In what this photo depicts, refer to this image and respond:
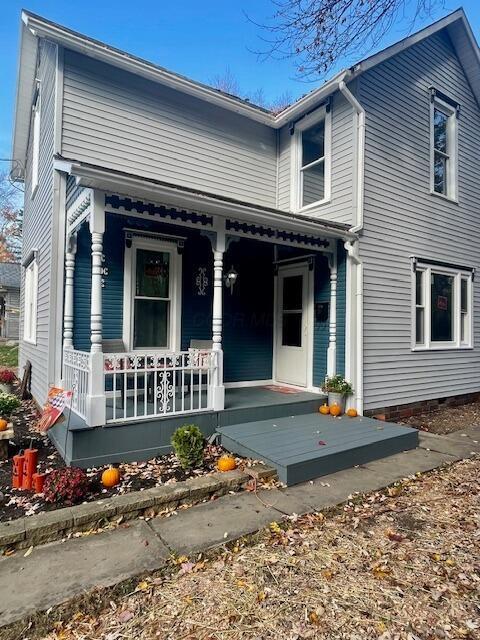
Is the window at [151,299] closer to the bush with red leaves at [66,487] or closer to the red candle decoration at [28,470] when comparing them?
the red candle decoration at [28,470]

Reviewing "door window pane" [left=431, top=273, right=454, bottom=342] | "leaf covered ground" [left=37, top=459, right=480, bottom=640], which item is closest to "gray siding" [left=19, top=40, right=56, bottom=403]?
"leaf covered ground" [left=37, top=459, right=480, bottom=640]

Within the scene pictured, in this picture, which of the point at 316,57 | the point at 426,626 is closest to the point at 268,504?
the point at 426,626

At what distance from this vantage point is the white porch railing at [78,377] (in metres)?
4.72

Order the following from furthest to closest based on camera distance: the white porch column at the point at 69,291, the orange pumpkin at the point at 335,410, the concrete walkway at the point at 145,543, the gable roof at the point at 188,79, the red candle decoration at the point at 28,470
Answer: the orange pumpkin at the point at 335,410 → the gable roof at the point at 188,79 → the white porch column at the point at 69,291 → the red candle decoration at the point at 28,470 → the concrete walkway at the point at 145,543

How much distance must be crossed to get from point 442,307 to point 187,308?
533 centimetres

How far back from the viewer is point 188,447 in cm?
439

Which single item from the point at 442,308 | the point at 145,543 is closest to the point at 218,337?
the point at 145,543

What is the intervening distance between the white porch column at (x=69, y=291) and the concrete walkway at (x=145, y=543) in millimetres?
3186

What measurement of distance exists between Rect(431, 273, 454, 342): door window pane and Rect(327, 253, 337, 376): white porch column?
100 inches

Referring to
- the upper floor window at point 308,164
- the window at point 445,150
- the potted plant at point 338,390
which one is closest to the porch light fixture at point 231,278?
the upper floor window at point 308,164

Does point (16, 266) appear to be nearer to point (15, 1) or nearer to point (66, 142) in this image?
point (15, 1)

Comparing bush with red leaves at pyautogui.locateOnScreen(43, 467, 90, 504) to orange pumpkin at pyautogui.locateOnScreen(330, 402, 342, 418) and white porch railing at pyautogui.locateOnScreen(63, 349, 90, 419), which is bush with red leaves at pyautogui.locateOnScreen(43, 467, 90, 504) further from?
orange pumpkin at pyautogui.locateOnScreen(330, 402, 342, 418)

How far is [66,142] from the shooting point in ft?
19.4

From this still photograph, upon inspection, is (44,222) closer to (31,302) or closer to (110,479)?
(31,302)
